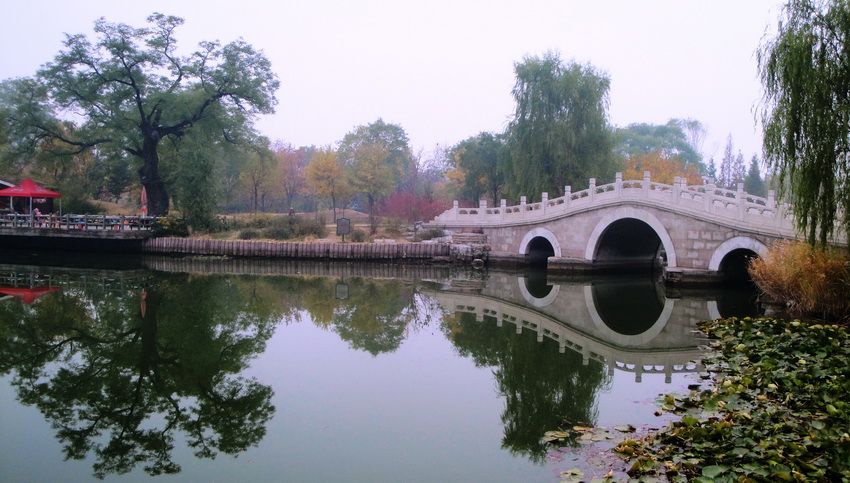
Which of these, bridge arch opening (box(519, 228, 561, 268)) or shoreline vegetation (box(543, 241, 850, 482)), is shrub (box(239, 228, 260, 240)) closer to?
bridge arch opening (box(519, 228, 561, 268))

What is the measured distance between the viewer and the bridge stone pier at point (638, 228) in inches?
626

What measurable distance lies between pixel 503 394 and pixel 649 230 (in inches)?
611

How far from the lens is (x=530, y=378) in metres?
8.99

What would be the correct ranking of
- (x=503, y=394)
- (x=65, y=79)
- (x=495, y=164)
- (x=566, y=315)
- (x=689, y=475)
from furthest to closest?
1. (x=495, y=164)
2. (x=65, y=79)
3. (x=566, y=315)
4. (x=503, y=394)
5. (x=689, y=475)

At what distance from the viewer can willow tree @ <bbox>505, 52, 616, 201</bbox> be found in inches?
1048

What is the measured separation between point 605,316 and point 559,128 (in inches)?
556

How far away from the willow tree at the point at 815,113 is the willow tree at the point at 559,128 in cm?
1605

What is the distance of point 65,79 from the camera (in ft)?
85.3

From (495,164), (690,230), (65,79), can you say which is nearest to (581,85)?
(495,164)

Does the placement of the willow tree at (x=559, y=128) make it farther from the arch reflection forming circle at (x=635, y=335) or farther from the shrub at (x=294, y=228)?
the arch reflection forming circle at (x=635, y=335)

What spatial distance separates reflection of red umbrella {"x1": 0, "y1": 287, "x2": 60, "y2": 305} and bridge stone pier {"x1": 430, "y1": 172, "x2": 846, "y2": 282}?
47.5ft

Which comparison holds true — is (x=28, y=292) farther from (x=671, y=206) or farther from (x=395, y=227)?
(x=671, y=206)

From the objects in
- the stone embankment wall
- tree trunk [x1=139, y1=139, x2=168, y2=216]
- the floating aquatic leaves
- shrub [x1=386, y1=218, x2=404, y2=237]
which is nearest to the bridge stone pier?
the stone embankment wall

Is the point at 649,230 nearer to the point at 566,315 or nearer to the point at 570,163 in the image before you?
the point at 570,163
